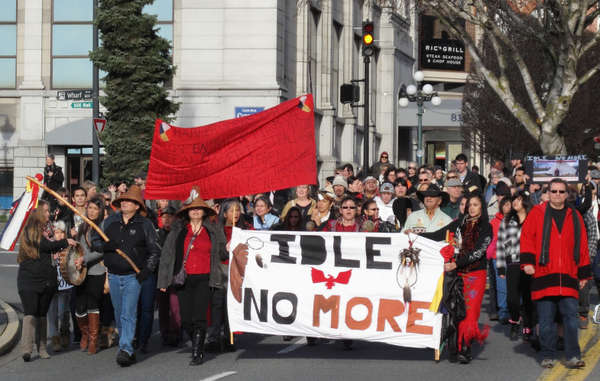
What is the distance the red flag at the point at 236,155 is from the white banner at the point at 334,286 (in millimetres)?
717

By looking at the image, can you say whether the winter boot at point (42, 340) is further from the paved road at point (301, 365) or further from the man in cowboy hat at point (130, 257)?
the man in cowboy hat at point (130, 257)

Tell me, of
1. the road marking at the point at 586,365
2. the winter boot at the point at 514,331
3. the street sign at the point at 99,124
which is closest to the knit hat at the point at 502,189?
the winter boot at the point at 514,331

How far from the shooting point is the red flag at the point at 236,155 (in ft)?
39.0

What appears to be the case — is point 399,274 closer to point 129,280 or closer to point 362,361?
point 362,361

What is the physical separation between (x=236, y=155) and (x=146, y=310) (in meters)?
2.00

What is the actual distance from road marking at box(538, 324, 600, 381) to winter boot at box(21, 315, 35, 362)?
17.1 ft

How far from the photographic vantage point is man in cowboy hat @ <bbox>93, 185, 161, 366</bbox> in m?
11.1

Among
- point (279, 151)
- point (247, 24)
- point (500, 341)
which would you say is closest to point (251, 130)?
point (279, 151)

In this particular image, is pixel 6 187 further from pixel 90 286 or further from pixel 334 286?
pixel 334 286

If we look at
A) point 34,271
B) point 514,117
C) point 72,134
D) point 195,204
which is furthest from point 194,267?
point 514,117

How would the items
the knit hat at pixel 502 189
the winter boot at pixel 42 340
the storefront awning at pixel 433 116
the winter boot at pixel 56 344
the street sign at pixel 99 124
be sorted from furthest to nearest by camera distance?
1. the storefront awning at pixel 433 116
2. the street sign at pixel 99 124
3. the knit hat at pixel 502 189
4. the winter boot at pixel 56 344
5. the winter boot at pixel 42 340

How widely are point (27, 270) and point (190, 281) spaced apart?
1.74 metres

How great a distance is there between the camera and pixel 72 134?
36.8m

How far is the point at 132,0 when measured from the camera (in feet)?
93.8
